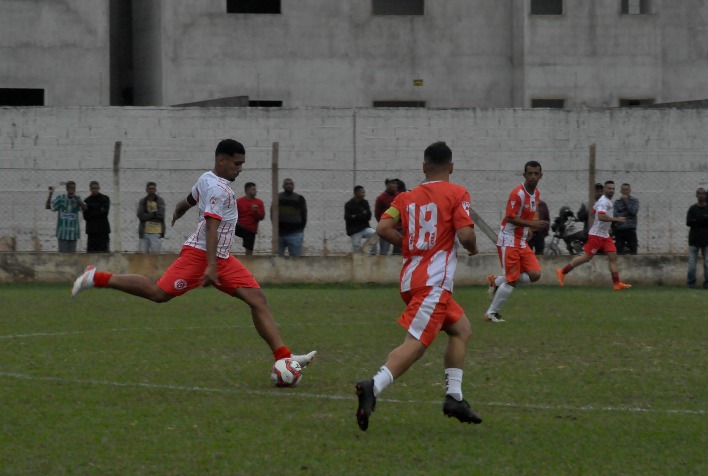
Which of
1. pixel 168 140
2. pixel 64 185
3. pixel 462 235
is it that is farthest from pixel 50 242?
pixel 462 235

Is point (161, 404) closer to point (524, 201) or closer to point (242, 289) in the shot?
point (242, 289)

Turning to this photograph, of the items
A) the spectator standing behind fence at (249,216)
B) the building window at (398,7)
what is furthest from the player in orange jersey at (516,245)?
the building window at (398,7)

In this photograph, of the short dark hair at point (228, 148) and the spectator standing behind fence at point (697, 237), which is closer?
the short dark hair at point (228, 148)

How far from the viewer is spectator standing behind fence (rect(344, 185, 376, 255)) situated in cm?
2378

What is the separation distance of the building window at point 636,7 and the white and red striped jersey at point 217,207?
26.0 m

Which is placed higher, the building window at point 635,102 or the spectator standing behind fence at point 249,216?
the building window at point 635,102

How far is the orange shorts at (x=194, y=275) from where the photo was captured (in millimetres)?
9820

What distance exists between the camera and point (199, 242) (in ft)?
32.3

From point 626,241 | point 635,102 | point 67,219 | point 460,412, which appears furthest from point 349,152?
point 460,412

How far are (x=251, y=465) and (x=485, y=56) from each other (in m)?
27.2

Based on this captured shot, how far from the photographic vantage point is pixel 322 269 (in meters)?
22.6

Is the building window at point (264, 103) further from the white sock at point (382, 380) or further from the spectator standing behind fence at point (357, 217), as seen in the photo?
the white sock at point (382, 380)

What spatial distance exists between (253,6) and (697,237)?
15.0 meters

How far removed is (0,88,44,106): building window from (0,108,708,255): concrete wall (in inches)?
199
